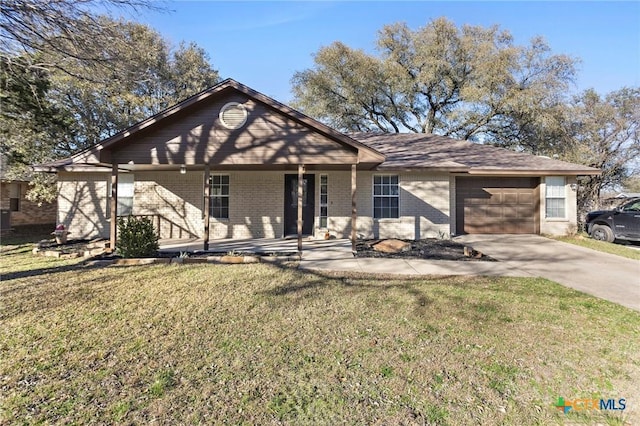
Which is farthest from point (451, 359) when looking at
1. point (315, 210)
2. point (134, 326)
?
point (315, 210)

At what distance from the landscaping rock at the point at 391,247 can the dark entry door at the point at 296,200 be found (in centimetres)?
299

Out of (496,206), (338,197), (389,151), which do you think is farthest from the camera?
(389,151)

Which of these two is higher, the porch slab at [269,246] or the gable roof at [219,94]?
the gable roof at [219,94]

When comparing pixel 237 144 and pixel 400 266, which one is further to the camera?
pixel 237 144

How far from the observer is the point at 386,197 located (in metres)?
11.7

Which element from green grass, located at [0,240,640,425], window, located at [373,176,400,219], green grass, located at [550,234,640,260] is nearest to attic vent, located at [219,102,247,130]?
green grass, located at [0,240,640,425]

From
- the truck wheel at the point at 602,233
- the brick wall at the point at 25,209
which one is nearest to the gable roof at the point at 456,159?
the truck wheel at the point at 602,233

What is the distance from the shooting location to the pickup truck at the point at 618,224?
11.3 m

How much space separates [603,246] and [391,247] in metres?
7.21

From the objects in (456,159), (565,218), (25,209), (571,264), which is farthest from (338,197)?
(25,209)

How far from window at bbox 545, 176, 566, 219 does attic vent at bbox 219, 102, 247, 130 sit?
11.6m

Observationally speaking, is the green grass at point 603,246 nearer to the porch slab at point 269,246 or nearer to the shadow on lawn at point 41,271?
the porch slab at point 269,246

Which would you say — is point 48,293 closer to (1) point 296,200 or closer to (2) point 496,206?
(1) point 296,200

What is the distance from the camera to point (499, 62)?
19.5 meters
